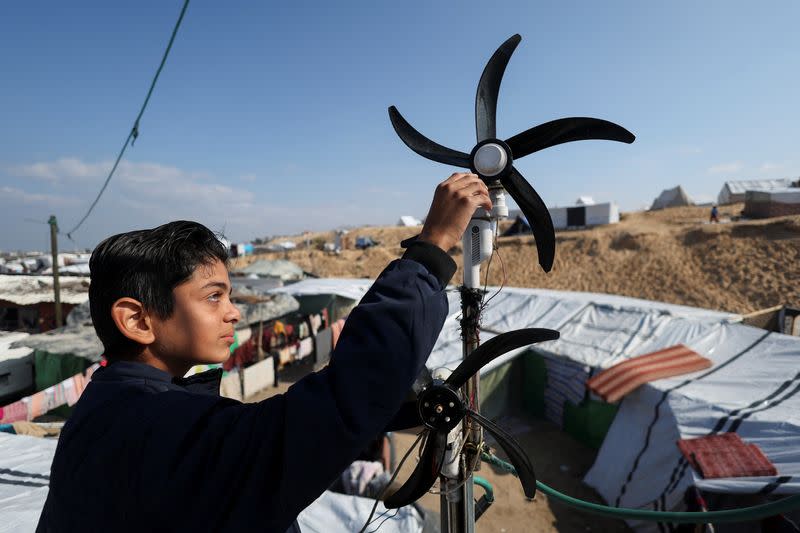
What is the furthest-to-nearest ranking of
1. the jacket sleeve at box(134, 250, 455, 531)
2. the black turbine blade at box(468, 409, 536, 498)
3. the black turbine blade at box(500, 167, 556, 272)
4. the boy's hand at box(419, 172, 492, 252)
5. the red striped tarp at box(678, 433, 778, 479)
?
the red striped tarp at box(678, 433, 778, 479)
the black turbine blade at box(500, 167, 556, 272)
the black turbine blade at box(468, 409, 536, 498)
the boy's hand at box(419, 172, 492, 252)
the jacket sleeve at box(134, 250, 455, 531)

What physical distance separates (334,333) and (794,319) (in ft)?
46.9

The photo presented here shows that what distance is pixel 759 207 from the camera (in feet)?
99.8

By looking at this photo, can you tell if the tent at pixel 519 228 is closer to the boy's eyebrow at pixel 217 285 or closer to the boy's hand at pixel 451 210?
the boy's hand at pixel 451 210

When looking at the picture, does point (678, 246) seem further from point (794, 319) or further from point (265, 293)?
point (265, 293)

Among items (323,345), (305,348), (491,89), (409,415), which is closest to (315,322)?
(305,348)

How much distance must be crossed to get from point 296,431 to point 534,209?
7.50 ft

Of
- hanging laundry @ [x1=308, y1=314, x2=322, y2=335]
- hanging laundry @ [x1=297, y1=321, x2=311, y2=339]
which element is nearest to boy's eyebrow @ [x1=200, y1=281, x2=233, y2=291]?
hanging laundry @ [x1=297, y1=321, x2=311, y2=339]

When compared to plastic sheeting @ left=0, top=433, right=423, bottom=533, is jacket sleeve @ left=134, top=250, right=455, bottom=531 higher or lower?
higher

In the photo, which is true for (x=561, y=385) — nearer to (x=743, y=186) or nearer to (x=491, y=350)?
(x=491, y=350)

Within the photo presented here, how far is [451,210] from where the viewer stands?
150 centimetres

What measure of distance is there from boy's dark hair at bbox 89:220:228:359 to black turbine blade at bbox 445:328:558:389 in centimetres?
136

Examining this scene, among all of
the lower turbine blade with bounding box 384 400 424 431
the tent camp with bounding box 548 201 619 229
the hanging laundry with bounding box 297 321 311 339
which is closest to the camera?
the lower turbine blade with bounding box 384 400 424 431

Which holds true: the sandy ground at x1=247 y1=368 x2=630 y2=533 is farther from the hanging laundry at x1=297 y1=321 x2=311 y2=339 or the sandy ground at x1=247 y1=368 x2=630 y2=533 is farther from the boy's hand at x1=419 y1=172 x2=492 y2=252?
the hanging laundry at x1=297 y1=321 x2=311 y2=339

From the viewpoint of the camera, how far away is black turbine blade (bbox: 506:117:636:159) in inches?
110
